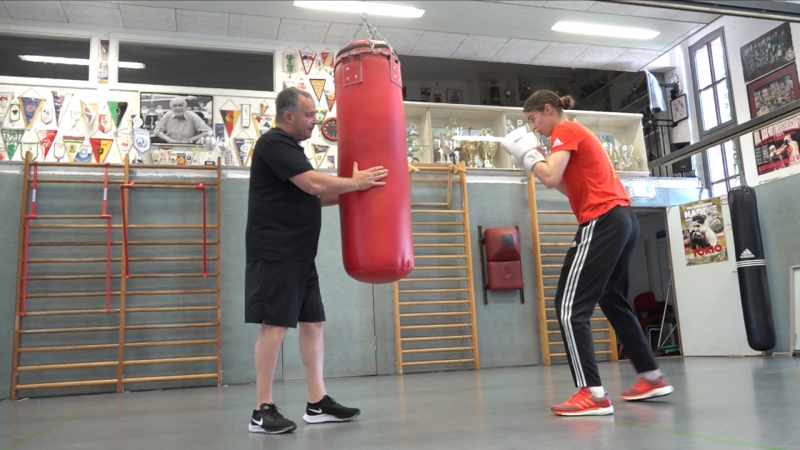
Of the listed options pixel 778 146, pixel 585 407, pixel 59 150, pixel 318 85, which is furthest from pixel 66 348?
pixel 778 146

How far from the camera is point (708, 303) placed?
646 cm

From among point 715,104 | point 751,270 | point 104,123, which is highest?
point 715,104

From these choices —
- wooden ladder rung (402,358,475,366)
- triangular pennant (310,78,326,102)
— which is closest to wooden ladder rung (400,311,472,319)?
wooden ladder rung (402,358,475,366)

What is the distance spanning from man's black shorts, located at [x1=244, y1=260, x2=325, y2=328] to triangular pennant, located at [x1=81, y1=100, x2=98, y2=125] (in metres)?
4.20

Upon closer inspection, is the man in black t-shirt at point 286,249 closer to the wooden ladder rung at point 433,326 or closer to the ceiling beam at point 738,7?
the ceiling beam at point 738,7

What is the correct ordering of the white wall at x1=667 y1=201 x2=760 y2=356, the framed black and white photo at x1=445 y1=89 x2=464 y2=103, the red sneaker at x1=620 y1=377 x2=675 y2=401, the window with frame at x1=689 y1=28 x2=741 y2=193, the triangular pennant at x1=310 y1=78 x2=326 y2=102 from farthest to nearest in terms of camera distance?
the framed black and white photo at x1=445 y1=89 x2=464 y2=103
the window with frame at x1=689 y1=28 x2=741 y2=193
the triangular pennant at x1=310 y1=78 x2=326 y2=102
the white wall at x1=667 y1=201 x2=760 y2=356
the red sneaker at x1=620 y1=377 x2=675 y2=401

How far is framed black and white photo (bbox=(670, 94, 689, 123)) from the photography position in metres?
7.84

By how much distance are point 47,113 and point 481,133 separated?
447 centimetres

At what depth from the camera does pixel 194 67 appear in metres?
6.12

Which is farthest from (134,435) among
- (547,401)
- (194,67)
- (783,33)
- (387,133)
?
(783,33)

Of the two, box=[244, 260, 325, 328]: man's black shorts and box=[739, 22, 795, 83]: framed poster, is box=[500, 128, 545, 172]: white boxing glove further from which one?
box=[739, 22, 795, 83]: framed poster

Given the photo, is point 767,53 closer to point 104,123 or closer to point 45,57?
point 104,123

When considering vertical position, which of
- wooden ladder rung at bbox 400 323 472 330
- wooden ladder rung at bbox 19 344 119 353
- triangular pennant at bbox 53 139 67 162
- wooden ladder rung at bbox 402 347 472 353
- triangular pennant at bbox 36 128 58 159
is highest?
triangular pennant at bbox 36 128 58 159

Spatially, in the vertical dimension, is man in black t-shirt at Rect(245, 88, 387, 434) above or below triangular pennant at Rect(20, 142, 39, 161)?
below
